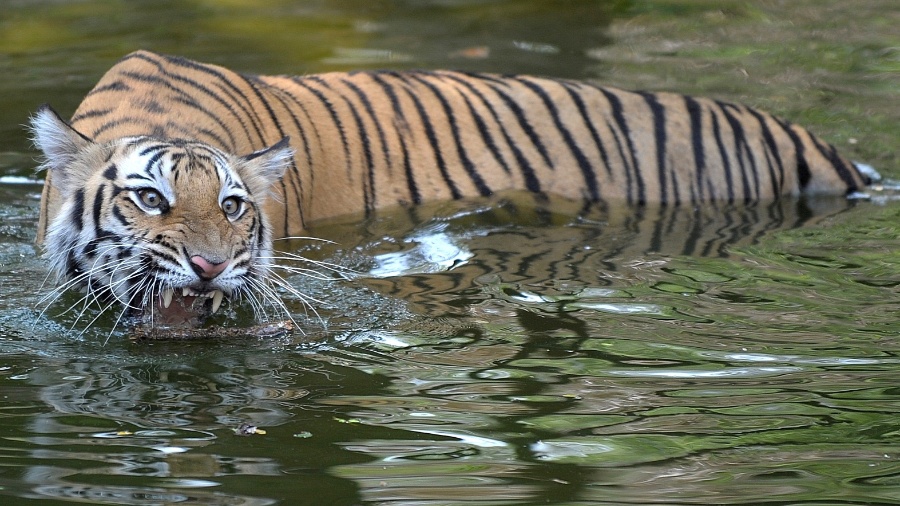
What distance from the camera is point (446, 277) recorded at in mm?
4438

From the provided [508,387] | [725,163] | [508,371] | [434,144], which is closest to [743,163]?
[725,163]

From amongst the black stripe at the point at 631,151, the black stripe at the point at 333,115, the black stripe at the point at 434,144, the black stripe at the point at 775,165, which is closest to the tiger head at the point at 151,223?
the black stripe at the point at 333,115

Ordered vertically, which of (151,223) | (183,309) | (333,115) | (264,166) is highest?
(333,115)

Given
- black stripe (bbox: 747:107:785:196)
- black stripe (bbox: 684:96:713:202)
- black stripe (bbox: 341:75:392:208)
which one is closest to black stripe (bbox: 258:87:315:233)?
black stripe (bbox: 341:75:392:208)

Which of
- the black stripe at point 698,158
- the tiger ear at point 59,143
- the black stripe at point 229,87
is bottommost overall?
the black stripe at point 698,158

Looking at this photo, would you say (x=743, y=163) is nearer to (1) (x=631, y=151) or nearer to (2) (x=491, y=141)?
(1) (x=631, y=151)

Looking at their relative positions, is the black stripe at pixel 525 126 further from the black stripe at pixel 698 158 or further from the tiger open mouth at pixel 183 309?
the tiger open mouth at pixel 183 309

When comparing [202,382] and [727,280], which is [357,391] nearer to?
[202,382]

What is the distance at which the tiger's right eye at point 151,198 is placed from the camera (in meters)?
3.56

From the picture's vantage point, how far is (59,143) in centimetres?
376

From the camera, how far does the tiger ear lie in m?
3.71

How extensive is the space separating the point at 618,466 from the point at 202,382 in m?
1.15

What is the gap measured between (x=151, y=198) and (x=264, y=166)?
52cm

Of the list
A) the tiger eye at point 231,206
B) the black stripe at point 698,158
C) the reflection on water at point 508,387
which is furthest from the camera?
the black stripe at point 698,158
